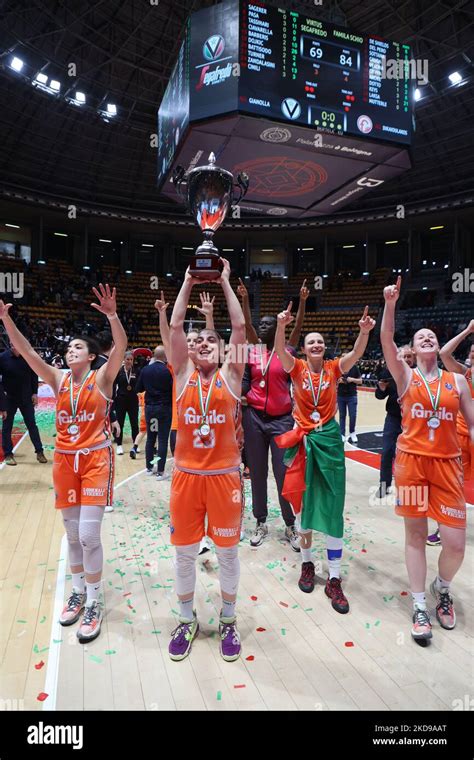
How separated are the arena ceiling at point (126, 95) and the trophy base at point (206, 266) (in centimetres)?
1041

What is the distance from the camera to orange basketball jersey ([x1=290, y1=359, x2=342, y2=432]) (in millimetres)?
3111

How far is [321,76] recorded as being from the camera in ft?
20.1

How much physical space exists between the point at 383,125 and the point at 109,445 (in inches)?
243

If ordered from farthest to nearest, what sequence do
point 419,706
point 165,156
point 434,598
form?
1. point 165,156
2. point 434,598
3. point 419,706

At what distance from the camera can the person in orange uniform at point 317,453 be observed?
3.00m

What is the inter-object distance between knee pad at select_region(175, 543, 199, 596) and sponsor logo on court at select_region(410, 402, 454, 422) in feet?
5.01

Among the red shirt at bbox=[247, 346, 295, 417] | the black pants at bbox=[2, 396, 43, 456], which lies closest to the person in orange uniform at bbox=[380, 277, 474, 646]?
the red shirt at bbox=[247, 346, 295, 417]

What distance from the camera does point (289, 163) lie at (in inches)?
277

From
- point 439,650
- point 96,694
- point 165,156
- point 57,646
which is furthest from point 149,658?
point 165,156

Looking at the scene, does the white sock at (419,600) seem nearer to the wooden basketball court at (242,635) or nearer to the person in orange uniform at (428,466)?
Result: the person in orange uniform at (428,466)

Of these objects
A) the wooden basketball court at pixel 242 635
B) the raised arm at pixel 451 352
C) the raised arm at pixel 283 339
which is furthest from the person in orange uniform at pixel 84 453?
the raised arm at pixel 451 352

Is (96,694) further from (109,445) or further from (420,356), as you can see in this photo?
(420,356)

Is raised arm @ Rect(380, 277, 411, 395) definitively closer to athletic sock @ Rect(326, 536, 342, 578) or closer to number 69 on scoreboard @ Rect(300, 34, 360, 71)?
athletic sock @ Rect(326, 536, 342, 578)
